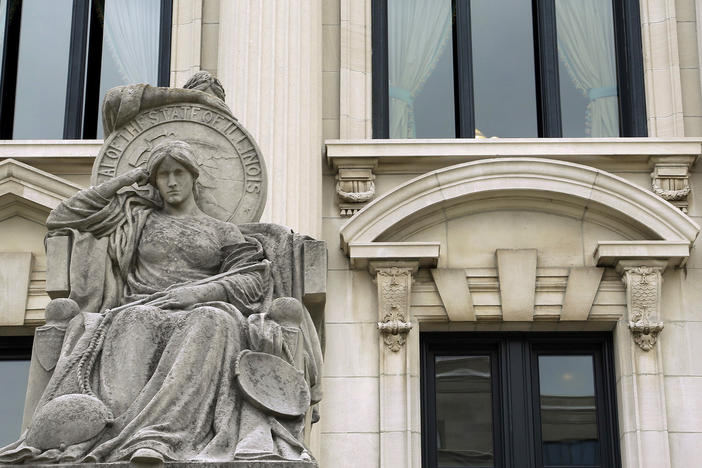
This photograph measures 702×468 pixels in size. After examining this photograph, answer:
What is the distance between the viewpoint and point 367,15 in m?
18.2

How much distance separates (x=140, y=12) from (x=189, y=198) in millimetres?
8465

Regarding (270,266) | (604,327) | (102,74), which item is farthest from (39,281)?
(270,266)

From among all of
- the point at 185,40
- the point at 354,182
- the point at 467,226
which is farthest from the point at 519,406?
the point at 185,40

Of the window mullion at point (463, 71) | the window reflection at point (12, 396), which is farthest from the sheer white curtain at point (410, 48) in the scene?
the window reflection at point (12, 396)

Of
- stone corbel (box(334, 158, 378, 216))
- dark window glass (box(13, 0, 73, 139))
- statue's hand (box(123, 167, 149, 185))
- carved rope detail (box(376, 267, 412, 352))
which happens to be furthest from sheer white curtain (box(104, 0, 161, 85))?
statue's hand (box(123, 167, 149, 185))

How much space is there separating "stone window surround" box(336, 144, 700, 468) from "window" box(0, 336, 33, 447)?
3.75 meters

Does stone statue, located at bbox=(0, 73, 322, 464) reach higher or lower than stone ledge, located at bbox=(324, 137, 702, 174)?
lower

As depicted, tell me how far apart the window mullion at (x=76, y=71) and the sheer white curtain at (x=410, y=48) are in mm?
3686

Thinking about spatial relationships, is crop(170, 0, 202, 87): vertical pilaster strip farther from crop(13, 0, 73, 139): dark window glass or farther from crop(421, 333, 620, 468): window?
crop(421, 333, 620, 468): window

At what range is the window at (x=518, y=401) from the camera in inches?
635

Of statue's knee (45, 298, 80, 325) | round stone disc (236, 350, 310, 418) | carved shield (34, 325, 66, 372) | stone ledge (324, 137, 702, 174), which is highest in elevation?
stone ledge (324, 137, 702, 174)

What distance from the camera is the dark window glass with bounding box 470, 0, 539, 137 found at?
18.1 m

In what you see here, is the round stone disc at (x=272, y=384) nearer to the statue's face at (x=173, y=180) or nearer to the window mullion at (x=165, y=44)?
the statue's face at (x=173, y=180)

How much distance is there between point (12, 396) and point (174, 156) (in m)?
7.08
